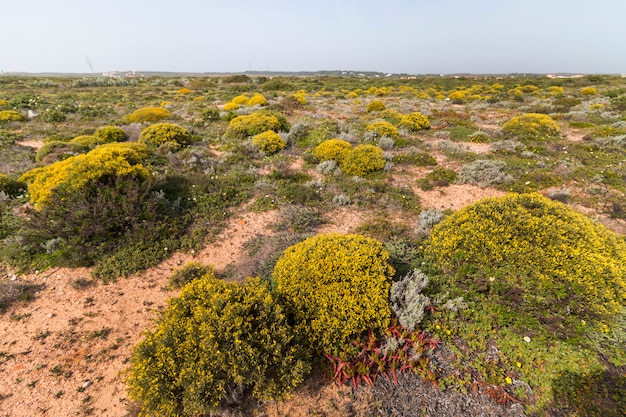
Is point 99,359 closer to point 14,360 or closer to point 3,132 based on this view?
point 14,360

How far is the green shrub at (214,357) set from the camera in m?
3.42

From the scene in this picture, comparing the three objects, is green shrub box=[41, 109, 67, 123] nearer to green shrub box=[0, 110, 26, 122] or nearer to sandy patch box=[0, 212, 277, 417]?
green shrub box=[0, 110, 26, 122]

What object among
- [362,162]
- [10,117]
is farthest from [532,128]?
[10,117]

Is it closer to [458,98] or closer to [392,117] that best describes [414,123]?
[392,117]

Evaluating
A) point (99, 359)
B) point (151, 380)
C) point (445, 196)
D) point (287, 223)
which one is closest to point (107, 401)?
point (99, 359)

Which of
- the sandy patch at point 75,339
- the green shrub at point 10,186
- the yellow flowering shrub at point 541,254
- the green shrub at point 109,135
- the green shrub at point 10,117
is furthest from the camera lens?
the green shrub at point 10,117

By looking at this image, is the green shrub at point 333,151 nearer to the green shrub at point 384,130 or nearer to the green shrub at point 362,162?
the green shrub at point 362,162

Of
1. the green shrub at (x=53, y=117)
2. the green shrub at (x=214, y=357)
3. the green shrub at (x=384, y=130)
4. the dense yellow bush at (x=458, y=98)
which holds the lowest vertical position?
the green shrub at (x=214, y=357)

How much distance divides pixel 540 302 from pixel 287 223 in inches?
238

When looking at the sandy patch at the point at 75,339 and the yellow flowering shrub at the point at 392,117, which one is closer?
the sandy patch at the point at 75,339

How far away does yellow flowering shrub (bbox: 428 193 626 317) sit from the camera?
14.8 feet

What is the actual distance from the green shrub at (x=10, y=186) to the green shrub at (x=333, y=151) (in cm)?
1123

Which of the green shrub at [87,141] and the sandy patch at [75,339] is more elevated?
the green shrub at [87,141]

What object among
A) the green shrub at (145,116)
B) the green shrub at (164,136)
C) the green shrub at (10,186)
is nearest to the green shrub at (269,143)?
the green shrub at (164,136)
